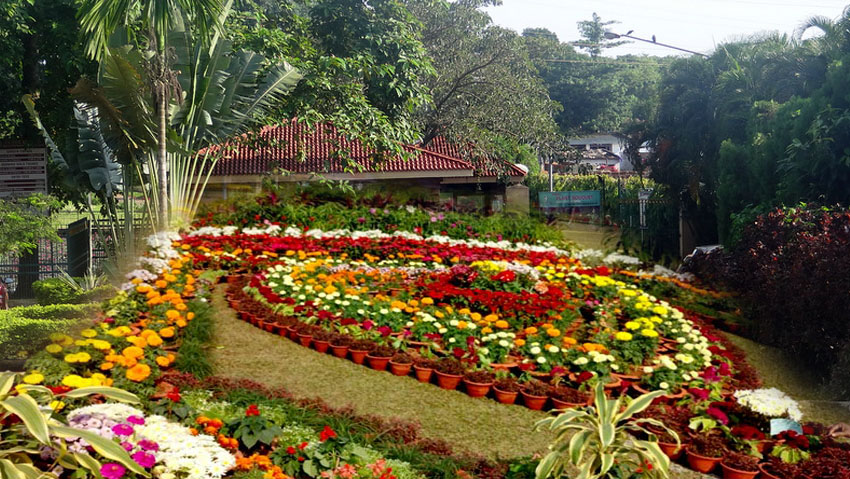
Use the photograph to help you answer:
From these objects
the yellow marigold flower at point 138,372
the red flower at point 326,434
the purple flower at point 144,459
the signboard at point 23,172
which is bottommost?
the red flower at point 326,434

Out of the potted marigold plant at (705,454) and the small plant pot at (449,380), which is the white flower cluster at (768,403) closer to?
the potted marigold plant at (705,454)

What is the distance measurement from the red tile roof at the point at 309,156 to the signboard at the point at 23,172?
3629 millimetres

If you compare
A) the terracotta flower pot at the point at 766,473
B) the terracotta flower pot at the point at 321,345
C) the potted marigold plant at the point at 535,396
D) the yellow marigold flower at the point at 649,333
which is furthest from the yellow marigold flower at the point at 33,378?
the yellow marigold flower at the point at 649,333

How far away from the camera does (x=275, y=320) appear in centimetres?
716

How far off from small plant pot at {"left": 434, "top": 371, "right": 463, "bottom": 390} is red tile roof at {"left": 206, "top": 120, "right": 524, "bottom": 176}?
10.9 meters

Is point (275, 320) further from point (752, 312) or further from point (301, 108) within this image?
point (301, 108)

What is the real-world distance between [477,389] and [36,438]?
3.04 m

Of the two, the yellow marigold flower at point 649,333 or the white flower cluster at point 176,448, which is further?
the yellow marigold flower at point 649,333

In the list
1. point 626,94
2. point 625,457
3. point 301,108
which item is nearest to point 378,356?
point 625,457

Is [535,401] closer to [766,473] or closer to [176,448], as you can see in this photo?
[766,473]

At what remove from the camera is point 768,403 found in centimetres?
556

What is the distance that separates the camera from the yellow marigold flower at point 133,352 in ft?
17.2

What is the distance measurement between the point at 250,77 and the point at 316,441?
10278 millimetres

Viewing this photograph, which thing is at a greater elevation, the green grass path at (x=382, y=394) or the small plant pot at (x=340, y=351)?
the small plant pot at (x=340, y=351)
